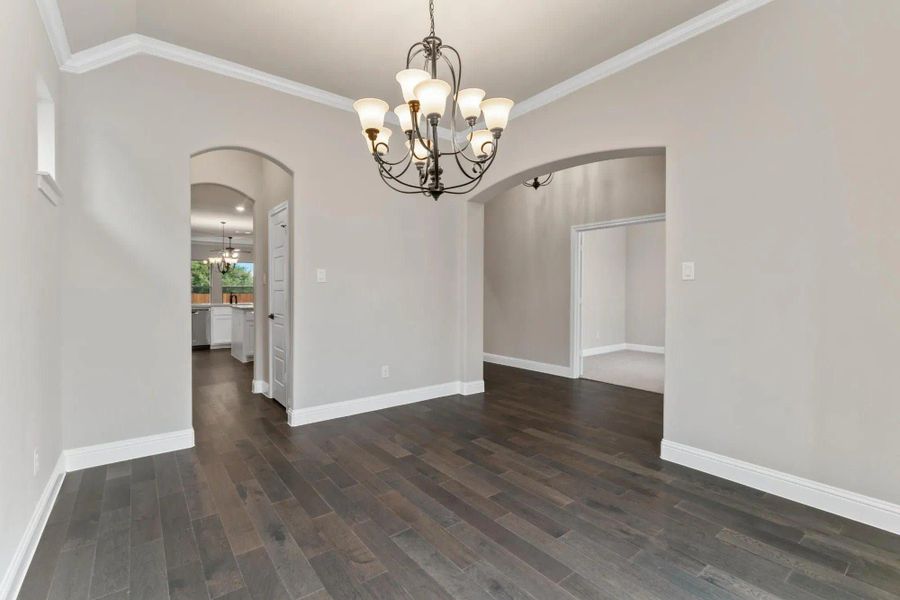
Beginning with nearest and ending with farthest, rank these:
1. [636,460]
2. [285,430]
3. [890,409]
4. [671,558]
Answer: [671,558]
[890,409]
[636,460]
[285,430]

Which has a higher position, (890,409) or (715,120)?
(715,120)

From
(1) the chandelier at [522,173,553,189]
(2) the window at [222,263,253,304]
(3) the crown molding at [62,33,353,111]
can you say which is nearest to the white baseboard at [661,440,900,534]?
(1) the chandelier at [522,173,553,189]

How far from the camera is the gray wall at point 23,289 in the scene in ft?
5.41

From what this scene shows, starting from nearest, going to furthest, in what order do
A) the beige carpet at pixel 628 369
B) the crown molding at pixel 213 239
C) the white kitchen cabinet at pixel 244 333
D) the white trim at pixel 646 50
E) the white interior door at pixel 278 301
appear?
1. the white trim at pixel 646 50
2. the white interior door at pixel 278 301
3. the beige carpet at pixel 628 369
4. the white kitchen cabinet at pixel 244 333
5. the crown molding at pixel 213 239

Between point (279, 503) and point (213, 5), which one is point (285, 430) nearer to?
point (279, 503)

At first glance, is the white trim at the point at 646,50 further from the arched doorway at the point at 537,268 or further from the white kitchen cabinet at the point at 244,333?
the white kitchen cabinet at the point at 244,333

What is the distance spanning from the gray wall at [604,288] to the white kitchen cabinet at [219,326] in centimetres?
744

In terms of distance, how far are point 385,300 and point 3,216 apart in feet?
9.70

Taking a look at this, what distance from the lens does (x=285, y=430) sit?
3701 millimetres

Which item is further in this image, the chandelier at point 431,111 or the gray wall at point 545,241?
the gray wall at point 545,241

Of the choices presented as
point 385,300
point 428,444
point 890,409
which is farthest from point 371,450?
point 890,409

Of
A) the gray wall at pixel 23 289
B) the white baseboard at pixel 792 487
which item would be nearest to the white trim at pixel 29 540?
the gray wall at pixel 23 289

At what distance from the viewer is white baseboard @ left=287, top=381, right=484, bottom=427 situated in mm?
3851

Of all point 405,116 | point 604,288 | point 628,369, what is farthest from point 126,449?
point 604,288
